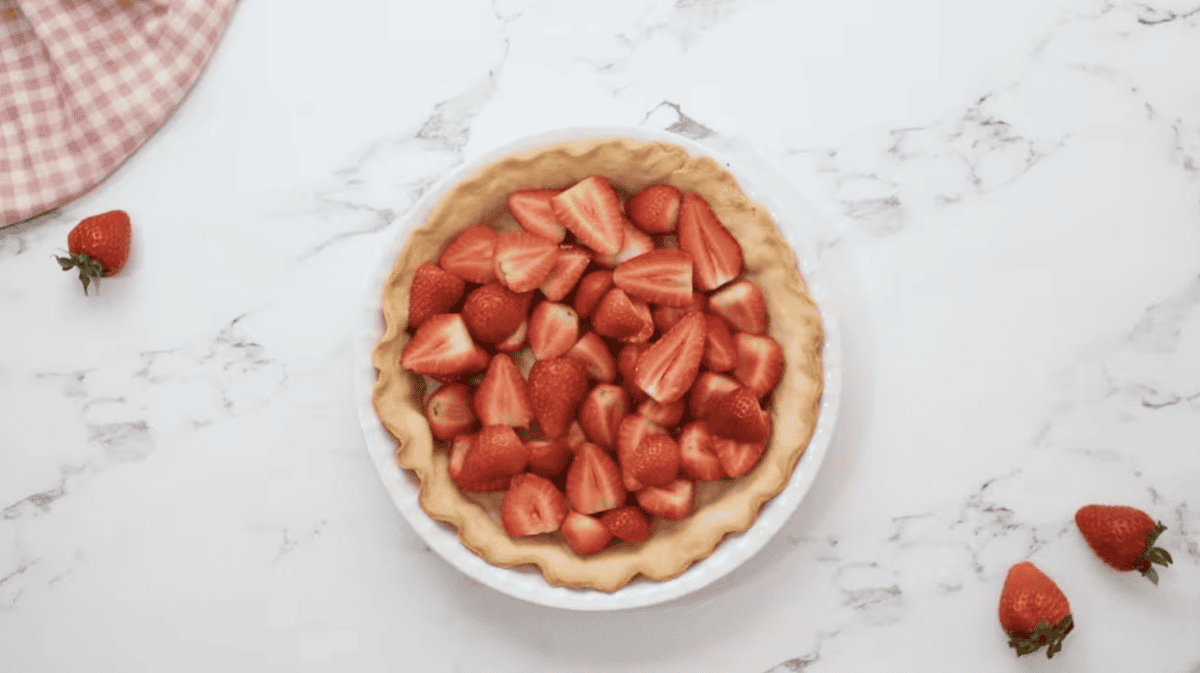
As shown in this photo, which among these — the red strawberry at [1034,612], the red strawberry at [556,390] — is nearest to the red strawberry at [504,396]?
the red strawberry at [556,390]

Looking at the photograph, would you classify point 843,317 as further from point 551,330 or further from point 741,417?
point 551,330

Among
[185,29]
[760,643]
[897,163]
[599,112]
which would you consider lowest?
[760,643]

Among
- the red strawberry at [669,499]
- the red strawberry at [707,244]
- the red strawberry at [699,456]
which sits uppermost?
the red strawberry at [707,244]

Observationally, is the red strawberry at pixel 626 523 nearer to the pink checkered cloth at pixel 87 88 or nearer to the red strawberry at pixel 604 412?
the red strawberry at pixel 604 412

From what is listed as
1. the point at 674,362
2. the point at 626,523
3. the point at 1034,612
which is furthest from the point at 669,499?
the point at 1034,612

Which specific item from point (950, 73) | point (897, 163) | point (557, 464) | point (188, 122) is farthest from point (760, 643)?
point (188, 122)

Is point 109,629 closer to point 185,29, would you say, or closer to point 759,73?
point 185,29
